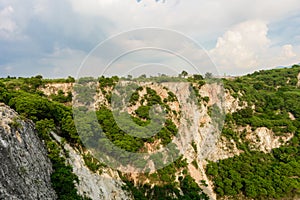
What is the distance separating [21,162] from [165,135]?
22.7 m

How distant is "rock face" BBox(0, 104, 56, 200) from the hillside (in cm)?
38

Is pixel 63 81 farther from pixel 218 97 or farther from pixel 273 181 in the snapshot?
pixel 273 181

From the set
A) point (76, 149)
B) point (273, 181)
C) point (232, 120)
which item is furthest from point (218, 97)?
point (76, 149)

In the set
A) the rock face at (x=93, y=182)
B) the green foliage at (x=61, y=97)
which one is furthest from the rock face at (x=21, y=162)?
the green foliage at (x=61, y=97)

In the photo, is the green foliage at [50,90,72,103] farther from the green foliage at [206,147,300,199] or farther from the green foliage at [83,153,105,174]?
the green foliage at [206,147,300,199]

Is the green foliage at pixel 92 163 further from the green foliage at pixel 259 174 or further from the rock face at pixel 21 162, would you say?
the green foliage at pixel 259 174

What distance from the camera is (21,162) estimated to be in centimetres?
1356

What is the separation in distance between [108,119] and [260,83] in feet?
144

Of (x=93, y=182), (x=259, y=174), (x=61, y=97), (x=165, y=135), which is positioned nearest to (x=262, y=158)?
(x=259, y=174)

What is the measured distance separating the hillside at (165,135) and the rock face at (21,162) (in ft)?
1.26

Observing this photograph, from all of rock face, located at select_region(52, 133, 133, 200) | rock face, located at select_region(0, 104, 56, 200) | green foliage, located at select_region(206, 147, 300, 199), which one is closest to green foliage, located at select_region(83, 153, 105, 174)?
rock face, located at select_region(52, 133, 133, 200)

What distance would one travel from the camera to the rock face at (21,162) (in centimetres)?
1187

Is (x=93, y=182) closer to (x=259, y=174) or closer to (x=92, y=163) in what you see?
(x=92, y=163)

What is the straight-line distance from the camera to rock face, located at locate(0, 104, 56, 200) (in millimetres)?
11867
